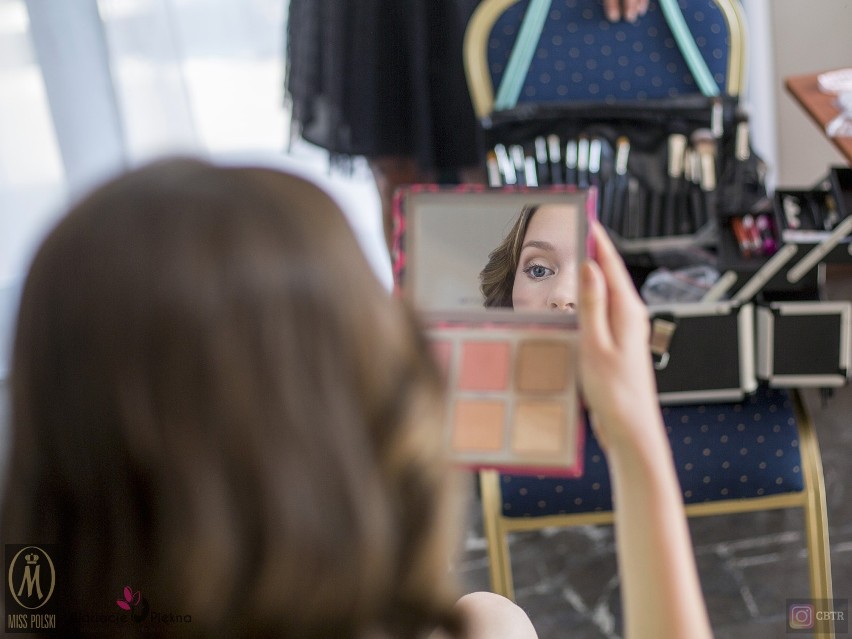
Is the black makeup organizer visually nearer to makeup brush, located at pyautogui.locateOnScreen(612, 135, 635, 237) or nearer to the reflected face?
makeup brush, located at pyautogui.locateOnScreen(612, 135, 635, 237)

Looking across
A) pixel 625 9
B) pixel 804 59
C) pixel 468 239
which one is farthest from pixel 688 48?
pixel 468 239

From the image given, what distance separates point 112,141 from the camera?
1.89 m

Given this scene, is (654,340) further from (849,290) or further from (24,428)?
(849,290)

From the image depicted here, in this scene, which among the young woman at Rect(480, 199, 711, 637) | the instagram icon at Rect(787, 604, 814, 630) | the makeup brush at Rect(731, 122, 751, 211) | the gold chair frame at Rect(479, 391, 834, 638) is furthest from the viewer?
the makeup brush at Rect(731, 122, 751, 211)

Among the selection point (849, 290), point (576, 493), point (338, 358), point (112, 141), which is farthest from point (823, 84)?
point (112, 141)

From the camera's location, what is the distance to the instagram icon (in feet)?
3.56

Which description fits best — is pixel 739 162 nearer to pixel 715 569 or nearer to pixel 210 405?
pixel 715 569

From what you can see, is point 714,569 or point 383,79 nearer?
point 714,569

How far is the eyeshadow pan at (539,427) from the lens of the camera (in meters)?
0.67

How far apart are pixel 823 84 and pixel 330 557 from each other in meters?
1.05

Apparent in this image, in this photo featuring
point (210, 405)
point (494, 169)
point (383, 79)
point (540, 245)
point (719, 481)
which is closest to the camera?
point (210, 405)

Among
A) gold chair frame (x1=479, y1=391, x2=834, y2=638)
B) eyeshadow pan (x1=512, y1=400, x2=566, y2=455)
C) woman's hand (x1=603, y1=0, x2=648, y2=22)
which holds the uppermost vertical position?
woman's hand (x1=603, y1=0, x2=648, y2=22)

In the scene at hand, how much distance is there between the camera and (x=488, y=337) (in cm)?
69

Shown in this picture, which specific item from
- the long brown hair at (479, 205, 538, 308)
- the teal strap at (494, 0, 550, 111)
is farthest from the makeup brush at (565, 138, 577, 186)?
the long brown hair at (479, 205, 538, 308)
